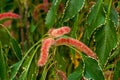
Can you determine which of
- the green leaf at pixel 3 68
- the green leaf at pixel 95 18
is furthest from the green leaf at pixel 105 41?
the green leaf at pixel 3 68

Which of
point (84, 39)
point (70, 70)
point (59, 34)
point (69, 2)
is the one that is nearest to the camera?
point (59, 34)

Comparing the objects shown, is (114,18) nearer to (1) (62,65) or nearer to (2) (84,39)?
(2) (84,39)

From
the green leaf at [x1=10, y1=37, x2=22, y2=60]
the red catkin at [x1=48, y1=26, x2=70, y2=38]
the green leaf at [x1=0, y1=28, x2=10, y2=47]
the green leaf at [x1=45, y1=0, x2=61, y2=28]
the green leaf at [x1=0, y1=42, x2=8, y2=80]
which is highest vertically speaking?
the green leaf at [x1=45, y1=0, x2=61, y2=28]

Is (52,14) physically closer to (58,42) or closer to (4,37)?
(58,42)

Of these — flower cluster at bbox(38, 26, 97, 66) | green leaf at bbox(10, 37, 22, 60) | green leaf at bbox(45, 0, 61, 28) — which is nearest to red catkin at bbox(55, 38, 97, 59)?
flower cluster at bbox(38, 26, 97, 66)

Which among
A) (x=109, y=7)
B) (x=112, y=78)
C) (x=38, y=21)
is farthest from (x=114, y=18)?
(x=38, y=21)

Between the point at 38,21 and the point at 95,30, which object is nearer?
the point at 95,30

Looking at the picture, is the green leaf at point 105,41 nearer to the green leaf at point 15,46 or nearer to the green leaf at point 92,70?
the green leaf at point 92,70

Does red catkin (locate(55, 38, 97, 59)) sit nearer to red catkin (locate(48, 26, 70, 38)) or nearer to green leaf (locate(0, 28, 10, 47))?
red catkin (locate(48, 26, 70, 38))
